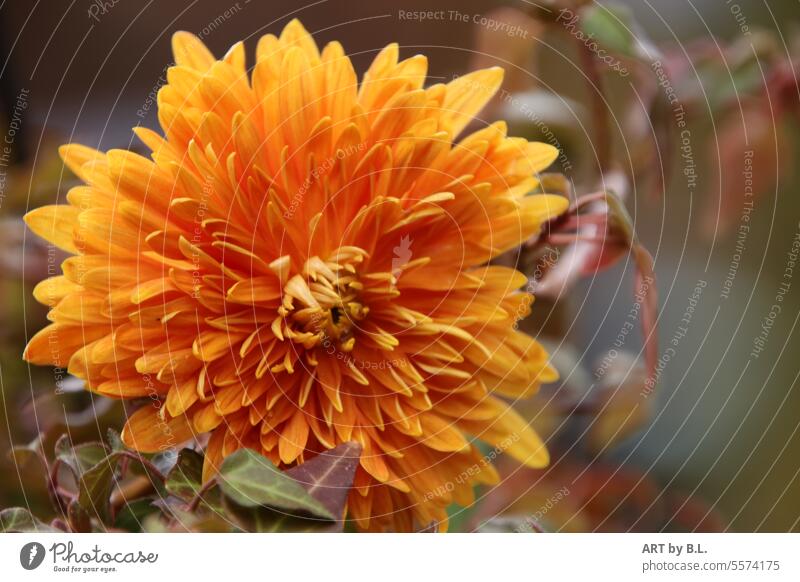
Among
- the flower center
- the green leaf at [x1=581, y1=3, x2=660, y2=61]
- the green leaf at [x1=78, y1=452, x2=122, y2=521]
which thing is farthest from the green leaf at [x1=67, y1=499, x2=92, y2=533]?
the green leaf at [x1=581, y1=3, x2=660, y2=61]

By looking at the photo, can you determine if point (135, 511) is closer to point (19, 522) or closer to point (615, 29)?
point (19, 522)

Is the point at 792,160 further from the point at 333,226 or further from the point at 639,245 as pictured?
the point at 333,226

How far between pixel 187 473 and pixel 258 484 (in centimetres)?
3

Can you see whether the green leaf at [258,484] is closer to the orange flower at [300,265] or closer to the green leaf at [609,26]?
the orange flower at [300,265]

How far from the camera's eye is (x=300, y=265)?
267mm

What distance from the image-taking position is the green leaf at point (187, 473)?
0.28 metres

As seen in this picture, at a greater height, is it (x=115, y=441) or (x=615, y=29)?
(x=615, y=29)

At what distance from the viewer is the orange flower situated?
0.25 meters

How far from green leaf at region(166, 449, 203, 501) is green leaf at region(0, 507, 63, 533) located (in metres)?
0.07

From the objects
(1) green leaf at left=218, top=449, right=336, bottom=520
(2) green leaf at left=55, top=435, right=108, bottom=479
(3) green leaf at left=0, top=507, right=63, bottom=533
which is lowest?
(3) green leaf at left=0, top=507, right=63, bottom=533

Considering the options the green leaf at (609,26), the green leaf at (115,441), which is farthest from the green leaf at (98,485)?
the green leaf at (609,26)
